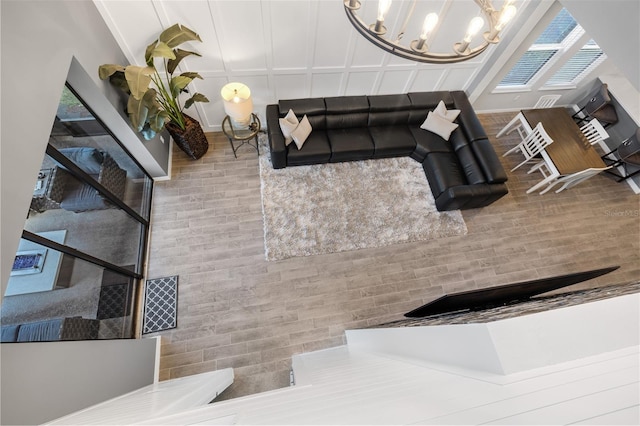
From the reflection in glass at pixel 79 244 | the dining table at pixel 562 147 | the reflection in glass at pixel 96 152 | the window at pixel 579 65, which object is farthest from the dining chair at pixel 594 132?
the reflection in glass at pixel 96 152

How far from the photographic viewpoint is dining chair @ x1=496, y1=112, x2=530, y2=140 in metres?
4.25

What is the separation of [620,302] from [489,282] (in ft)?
9.74

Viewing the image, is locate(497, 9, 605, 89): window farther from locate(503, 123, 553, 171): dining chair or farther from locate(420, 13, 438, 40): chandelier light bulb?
locate(420, 13, 438, 40): chandelier light bulb

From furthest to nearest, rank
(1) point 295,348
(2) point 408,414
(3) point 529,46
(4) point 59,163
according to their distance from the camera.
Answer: (3) point 529,46 → (1) point 295,348 → (4) point 59,163 → (2) point 408,414

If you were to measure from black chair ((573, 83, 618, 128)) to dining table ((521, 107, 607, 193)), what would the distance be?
0.82 metres

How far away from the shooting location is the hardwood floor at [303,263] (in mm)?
3160

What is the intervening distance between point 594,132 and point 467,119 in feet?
Result: 6.07

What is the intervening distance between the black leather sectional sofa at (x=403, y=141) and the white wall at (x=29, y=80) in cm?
218

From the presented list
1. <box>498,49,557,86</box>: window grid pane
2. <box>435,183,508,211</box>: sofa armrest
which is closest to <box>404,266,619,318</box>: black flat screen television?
<box>435,183,508,211</box>: sofa armrest

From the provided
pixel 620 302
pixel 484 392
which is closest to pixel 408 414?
pixel 484 392

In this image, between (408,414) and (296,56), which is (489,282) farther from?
(296,56)

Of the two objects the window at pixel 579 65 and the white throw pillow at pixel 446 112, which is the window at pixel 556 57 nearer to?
the window at pixel 579 65

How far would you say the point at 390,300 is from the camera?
352 cm

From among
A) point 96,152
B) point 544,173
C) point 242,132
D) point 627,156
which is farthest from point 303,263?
point 627,156
